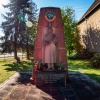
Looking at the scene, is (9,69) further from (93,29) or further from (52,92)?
(93,29)

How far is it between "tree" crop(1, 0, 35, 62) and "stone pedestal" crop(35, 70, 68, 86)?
15.2m

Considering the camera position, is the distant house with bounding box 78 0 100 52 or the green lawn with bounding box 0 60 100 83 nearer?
the green lawn with bounding box 0 60 100 83

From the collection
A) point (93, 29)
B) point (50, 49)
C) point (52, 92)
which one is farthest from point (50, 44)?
point (93, 29)

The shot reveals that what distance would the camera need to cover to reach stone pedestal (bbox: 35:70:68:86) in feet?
34.0

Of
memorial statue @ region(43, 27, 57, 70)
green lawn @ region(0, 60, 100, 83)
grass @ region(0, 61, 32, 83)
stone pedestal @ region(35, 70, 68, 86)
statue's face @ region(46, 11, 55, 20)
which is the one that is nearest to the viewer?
stone pedestal @ region(35, 70, 68, 86)

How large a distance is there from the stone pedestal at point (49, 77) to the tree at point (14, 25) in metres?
15.2

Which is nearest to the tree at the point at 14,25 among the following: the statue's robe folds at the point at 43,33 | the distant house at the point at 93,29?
the distant house at the point at 93,29

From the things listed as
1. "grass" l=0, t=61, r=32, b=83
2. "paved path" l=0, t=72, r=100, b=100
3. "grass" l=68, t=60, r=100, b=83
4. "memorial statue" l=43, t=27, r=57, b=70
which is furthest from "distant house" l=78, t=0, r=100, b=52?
"paved path" l=0, t=72, r=100, b=100

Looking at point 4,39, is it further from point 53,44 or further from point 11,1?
point 53,44

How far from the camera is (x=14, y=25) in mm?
25062

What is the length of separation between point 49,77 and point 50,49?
153 cm

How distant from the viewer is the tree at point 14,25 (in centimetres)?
2498

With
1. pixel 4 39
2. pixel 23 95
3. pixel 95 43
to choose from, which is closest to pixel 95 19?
pixel 95 43

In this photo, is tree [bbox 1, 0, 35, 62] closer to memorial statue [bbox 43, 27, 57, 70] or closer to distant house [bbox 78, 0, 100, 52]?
distant house [bbox 78, 0, 100, 52]
